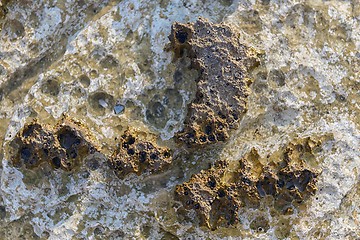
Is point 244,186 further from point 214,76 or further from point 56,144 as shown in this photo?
point 56,144

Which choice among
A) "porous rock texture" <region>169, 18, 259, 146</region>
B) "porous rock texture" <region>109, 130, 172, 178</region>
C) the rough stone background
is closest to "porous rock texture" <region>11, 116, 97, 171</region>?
the rough stone background

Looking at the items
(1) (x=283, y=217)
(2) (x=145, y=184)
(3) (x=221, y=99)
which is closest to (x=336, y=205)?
(1) (x=283, y=217)

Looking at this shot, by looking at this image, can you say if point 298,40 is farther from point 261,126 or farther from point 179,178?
point 179,178

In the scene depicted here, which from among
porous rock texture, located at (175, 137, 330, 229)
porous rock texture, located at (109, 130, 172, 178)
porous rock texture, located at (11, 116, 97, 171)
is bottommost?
porous rock texture, located at (175, 137, 330, 229)

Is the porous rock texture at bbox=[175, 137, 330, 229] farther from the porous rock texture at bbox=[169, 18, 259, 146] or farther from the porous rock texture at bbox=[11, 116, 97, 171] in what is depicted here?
the porous rock texture at bbox=[11, 116, 97, 171]

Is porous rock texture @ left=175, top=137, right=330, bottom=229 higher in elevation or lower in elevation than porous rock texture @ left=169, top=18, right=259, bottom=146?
lower

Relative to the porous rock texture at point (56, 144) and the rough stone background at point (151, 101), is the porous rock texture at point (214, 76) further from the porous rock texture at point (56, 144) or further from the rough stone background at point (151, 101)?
the porous rock texture at point (56, 144)

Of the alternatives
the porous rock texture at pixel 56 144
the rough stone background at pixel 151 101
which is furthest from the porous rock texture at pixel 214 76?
the porous rock texture at pixel 56 144
